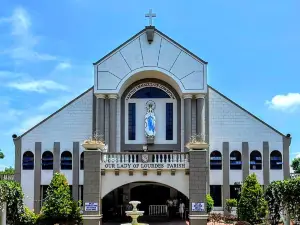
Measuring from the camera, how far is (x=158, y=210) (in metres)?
29.4

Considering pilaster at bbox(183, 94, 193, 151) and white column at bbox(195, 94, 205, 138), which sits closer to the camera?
pilaster at bbox(183, 94, 193, 151)

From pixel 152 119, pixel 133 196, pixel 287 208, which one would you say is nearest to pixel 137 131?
pixel 152 119

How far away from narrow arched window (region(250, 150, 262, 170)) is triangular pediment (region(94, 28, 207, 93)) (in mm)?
5555

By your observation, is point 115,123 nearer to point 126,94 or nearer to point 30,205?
point 126,94

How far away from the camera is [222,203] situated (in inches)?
1268

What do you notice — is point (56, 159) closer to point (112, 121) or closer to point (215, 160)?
point (112, 121)

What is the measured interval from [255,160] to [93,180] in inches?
543

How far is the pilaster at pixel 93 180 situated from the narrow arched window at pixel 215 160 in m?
11.7

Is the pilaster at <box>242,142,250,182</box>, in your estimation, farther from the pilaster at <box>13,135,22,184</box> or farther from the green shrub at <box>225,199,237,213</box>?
the pilaster at <box>13,135,22,184</box>

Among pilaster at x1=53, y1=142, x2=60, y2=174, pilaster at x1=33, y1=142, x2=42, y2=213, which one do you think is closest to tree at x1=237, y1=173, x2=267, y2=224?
pilaster at x1=53, y1=142, x2=60, y2=174

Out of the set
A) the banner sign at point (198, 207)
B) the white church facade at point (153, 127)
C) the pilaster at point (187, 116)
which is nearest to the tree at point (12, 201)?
the white church facade at point (153, 127)

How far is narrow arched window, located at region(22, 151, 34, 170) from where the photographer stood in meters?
32.8

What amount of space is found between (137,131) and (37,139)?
269 inches

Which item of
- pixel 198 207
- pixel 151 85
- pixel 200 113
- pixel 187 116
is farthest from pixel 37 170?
pixel 198 207
